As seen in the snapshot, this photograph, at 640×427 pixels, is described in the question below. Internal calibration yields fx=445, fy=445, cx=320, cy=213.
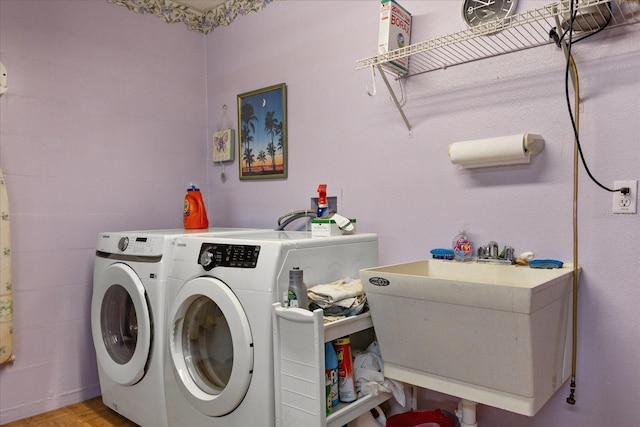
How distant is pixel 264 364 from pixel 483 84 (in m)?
1.39

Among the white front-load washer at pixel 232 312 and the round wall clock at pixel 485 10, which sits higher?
the round wall clock at pixel 485 10

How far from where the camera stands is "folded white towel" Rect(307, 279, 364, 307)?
1595mm

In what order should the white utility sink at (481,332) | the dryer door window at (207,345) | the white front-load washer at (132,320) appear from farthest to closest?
the white front-load washer at (132,320)
the dryer door window at (207,345)
the white utility sink at (481,332)

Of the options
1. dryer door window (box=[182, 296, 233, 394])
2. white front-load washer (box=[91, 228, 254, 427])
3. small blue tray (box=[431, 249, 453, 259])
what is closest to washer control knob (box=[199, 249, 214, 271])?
dryer door window (box=[182, 296, 233, 394])

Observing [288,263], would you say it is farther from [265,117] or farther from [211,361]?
[265,117]

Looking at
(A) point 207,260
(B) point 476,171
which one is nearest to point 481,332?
(B) point 476,171

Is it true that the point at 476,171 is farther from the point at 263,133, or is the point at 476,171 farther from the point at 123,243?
the point at 123,243

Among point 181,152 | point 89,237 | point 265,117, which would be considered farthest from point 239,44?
point 89,237

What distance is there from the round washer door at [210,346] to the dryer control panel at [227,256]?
0.07 meters

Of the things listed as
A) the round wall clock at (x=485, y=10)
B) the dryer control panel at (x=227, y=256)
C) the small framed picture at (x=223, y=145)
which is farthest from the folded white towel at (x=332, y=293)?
the small framed picture at (x=223, y=145)

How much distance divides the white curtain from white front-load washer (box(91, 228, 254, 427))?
1.22 feet

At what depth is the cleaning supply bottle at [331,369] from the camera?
5.08 feet

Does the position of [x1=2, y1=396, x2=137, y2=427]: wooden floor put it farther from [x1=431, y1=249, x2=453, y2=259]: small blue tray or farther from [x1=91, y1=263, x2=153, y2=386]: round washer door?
[x1=431, y1=249, x2=453, y2=259]: small blue tray

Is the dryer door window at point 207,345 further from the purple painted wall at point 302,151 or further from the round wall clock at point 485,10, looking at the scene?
the round wall clock at point 485,10
